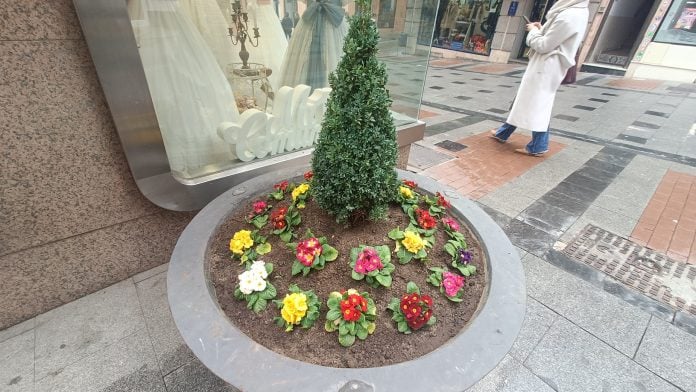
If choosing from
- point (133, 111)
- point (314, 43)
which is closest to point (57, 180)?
point (133, 111)

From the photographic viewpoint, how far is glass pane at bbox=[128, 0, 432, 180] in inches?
82.2

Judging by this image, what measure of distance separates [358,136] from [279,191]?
0.72 metres

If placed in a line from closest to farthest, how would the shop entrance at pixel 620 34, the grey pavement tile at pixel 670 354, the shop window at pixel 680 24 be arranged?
the grey pavement tile at pixel 670 354 < the shop window at pixel 680 24 < the shop entrance at pixel 620 34

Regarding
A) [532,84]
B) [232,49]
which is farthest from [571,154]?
[232,49]

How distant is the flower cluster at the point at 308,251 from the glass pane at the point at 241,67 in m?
1.32

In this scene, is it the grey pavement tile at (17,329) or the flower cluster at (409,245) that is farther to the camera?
the grey pavement tile at (17,329)

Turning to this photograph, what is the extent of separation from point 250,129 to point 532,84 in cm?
402

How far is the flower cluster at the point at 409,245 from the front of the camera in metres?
1.46

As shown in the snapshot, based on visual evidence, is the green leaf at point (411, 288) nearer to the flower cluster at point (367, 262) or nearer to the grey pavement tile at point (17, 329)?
the flower cluster at point (367, 262)

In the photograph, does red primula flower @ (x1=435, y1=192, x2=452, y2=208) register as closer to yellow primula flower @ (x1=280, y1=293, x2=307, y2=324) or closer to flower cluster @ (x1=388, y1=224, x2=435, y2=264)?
flower cluster @ (x1=388, y1=224, x2=435, y2=264)

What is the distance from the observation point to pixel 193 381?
177 centimetres

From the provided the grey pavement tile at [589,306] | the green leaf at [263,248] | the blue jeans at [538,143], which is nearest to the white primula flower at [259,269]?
the green leaf at [263,248]

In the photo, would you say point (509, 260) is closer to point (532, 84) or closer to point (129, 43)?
point (129, 43)

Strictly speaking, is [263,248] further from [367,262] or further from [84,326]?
[84,326]
